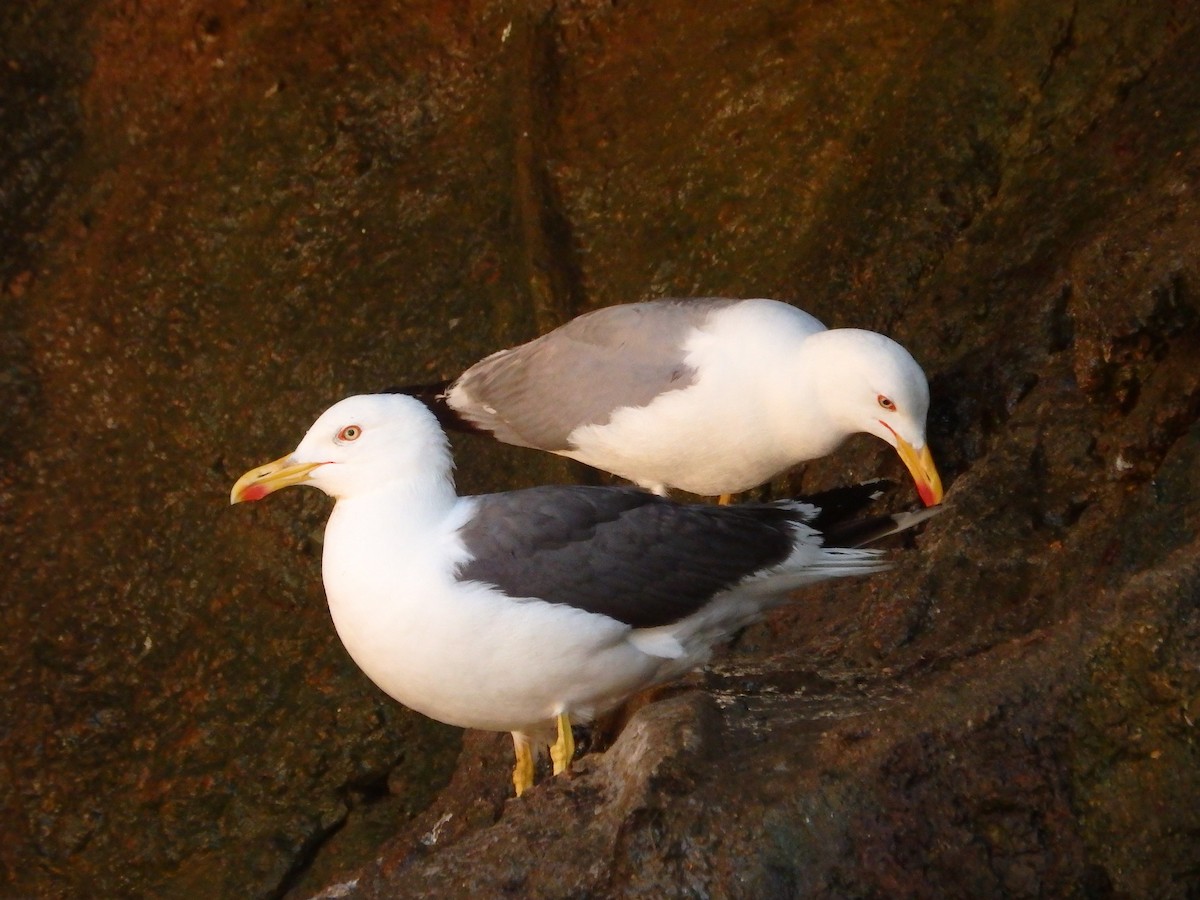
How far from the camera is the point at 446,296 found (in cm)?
638

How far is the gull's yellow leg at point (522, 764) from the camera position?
13.2ft

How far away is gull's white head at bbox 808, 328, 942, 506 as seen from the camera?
4.37 m

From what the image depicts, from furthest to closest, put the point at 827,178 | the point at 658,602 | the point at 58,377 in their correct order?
the point at 58,377, the point at 827,178, the point at 658,602

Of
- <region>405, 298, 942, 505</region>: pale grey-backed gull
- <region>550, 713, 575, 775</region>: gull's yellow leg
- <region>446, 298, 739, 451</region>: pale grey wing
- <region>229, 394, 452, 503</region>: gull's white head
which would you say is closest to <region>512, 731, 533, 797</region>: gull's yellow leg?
<region>550, 713, 575, 775</region>: gull's yellow leg

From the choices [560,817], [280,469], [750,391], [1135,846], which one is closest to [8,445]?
[280,469]

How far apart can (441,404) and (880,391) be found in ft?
6.15

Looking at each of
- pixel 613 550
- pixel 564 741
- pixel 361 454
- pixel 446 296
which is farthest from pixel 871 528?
pixel 446 296

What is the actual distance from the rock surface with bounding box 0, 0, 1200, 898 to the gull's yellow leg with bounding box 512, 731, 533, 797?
14.4 inches

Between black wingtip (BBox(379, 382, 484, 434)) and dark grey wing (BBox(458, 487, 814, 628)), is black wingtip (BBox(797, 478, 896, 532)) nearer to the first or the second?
dark grey wing (BBox(458, 487, 814, 628))

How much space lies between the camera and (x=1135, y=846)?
8.70 feet

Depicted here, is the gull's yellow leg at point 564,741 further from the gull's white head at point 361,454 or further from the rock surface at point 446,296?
the gull's white head at point 361,454

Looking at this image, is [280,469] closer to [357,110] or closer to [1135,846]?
[1135,846]

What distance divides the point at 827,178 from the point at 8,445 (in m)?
3.56

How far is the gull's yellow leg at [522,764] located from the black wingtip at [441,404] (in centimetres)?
156
